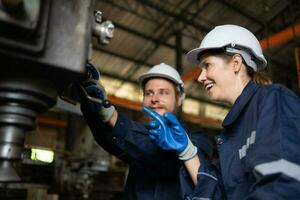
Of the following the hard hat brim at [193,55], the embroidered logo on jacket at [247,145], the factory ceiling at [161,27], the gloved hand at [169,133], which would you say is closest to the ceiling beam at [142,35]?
the factory ceiling at [161,27]

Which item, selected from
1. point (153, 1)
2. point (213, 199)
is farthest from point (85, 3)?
point (153, 1)

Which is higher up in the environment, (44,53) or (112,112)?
(112,112)

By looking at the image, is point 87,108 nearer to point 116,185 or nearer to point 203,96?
point 116,185

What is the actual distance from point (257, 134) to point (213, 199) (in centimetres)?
45

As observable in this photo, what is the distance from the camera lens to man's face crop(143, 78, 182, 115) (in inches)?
81.8

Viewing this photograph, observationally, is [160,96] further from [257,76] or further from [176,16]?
[176,16]

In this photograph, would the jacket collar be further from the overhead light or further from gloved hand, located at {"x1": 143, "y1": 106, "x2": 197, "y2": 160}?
the overhead light

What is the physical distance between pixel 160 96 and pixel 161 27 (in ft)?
21.0

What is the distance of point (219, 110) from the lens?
A: 12008mm

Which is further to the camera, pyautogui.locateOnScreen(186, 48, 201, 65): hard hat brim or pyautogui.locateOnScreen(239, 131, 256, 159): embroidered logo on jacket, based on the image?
pyautogui.locateOnScreen(186, 48, 201, 65): hard hat brim

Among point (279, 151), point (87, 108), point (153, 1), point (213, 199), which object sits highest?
point (153, 1)

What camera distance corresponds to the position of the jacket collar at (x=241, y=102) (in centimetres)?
129

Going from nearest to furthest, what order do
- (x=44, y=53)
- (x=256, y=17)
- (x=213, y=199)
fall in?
(x=44, y=53) → (x=213, y=199) → (x=256, y=17)

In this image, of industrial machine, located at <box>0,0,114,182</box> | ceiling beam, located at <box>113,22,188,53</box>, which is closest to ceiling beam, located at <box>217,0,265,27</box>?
ceiling beam, located at <box>113,22,188,53</box>
